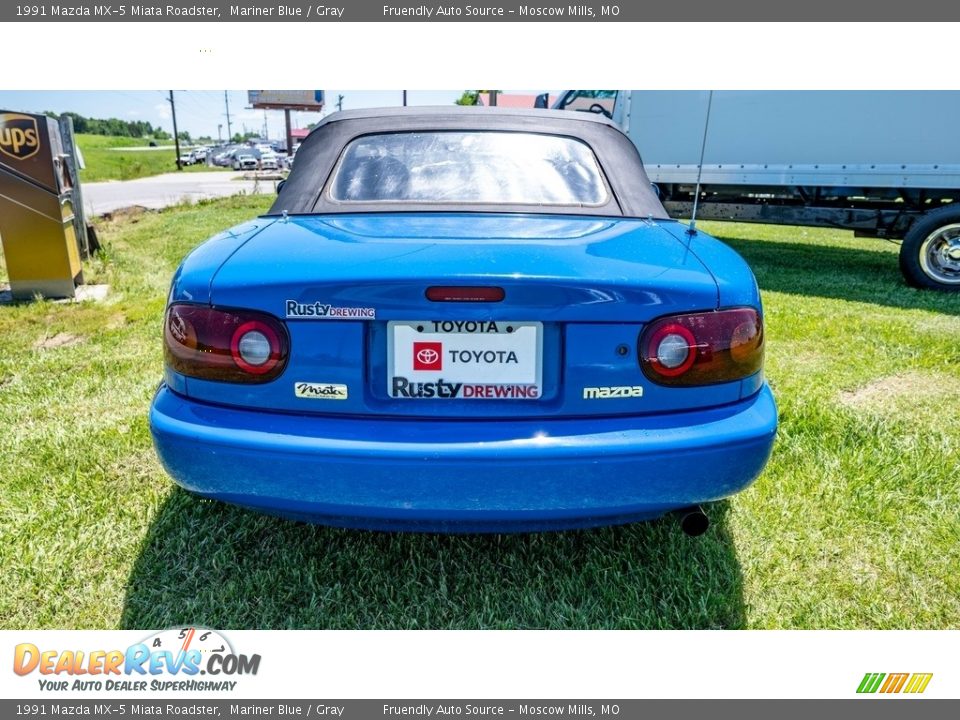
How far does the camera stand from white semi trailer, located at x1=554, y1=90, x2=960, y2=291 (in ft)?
22.7

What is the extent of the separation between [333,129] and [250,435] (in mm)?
1667

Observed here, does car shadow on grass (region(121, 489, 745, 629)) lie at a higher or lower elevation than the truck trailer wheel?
lower

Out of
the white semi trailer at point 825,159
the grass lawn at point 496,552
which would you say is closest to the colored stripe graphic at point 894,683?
the grass lawn at point 496,552

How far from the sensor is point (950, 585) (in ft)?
7.03

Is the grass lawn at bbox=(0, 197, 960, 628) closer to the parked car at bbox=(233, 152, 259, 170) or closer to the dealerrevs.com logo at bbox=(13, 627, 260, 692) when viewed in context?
the dealerrevs.com logo at bbox=(13, 627, 260, 692)

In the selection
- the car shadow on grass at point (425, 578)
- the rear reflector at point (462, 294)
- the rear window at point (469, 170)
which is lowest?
the car shadow on grass at point (425, 578)

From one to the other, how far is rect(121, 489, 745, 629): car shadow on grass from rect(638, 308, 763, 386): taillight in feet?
2.61

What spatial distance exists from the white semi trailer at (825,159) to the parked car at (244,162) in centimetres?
5319

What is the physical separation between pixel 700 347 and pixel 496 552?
106 centimetres

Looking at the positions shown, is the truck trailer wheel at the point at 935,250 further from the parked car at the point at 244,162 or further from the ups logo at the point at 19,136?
the parked car at the point at 244,162

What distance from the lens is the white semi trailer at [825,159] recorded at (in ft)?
22.7

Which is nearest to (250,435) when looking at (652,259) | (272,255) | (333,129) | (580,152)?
(272,255)

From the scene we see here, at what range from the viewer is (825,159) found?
763cm

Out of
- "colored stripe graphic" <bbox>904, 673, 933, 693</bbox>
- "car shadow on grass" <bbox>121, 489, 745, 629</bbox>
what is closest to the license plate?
"car shadow on grass" <bbox>121, 489, 745, 629</bbox>
